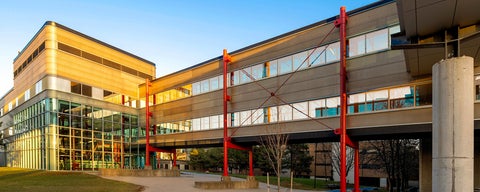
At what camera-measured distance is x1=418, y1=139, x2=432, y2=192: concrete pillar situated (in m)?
20.9

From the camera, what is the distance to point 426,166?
2098 cm

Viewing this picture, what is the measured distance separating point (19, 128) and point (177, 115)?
66.3 feet

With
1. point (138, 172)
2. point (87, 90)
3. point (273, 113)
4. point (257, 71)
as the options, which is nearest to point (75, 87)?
point (87, 90)

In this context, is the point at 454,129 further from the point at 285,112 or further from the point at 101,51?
the point at 101,51

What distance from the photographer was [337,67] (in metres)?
21.8

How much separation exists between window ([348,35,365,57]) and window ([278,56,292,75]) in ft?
15.2

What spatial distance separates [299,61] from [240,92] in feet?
19.5

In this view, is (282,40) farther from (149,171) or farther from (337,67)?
(149,171)

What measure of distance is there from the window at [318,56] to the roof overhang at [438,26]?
842cm

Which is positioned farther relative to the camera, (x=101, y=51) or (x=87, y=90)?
(x=101, y=51)

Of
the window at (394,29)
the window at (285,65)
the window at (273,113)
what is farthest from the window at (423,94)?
the window at (273,113)

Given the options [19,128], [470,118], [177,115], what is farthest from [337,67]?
[19,128]

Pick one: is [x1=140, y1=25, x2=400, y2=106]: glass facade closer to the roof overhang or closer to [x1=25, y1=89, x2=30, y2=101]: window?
the roof overhang

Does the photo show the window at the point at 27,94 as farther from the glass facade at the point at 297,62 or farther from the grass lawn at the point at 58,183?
the glass facade at the point at 297,62
